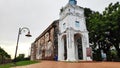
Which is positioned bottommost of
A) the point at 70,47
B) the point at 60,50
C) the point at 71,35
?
the point at 60,50

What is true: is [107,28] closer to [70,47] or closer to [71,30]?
[71,30]

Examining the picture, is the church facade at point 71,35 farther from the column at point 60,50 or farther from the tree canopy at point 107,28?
the tree canopy at point 107,28

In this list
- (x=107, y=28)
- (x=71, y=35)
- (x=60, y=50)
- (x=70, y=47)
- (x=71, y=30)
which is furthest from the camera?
(x=107, y=28)

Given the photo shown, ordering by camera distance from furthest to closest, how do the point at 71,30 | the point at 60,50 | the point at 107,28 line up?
the point at 107,28, the point at 60,50, the point at 71,30

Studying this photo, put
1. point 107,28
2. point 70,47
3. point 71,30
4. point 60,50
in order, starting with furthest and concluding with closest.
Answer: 1. point 107,28
2. point 60,50
3. point 71,30
4. point 70,47

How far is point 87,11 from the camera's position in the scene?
3788cm

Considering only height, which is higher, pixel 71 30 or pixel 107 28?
pixel 107 28

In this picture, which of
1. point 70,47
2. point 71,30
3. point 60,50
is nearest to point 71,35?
point 71,30

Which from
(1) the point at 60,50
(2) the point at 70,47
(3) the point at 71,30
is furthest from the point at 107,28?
(1) the point at 60,50

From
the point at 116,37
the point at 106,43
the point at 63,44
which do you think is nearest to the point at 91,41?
the point at 106,43

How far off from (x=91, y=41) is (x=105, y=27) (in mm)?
6590

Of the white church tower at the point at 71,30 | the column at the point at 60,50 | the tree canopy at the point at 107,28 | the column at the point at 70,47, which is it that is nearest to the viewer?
the column at the point at 70,47

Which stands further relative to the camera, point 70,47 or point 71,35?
point 71,35

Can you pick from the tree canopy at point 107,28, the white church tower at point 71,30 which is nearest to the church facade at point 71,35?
the white church tower at point 71,30
